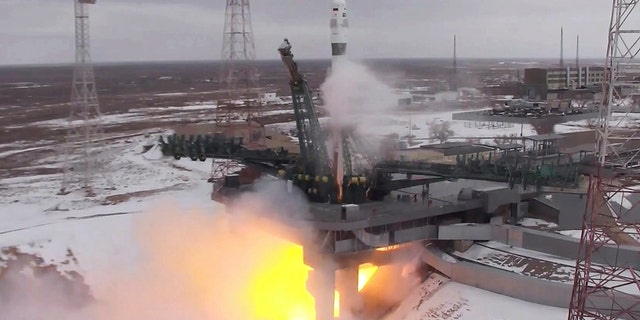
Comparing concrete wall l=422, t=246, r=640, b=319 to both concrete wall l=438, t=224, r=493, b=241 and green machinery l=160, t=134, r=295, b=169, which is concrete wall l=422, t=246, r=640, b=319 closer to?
concrete wall l=438, t=224, r=493, b=241

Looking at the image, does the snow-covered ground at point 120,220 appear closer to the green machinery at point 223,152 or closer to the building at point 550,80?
the green machinery at point 223,152

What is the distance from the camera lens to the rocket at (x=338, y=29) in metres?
23.6

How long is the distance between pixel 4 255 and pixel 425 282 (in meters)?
19.0

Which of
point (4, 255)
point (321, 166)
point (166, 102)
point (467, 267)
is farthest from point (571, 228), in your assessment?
point (166, 102)

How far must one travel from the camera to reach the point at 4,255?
29156mm

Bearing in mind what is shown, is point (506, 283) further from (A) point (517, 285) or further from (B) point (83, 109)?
(B) point (83, 109)

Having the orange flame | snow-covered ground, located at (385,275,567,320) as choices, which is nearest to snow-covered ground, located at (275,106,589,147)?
the orange flame

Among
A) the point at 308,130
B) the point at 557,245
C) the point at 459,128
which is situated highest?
the point at 308,130

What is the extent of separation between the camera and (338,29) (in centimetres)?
2369

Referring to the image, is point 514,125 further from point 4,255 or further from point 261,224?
point 4,255

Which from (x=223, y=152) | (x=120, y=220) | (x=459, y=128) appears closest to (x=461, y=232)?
(x=223, y=152)

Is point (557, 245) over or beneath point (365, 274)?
over

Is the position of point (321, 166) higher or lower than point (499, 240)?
higher

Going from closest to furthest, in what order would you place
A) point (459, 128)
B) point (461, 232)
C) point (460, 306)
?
point (460, 306)
point (461, 232)
point (459, 128)
